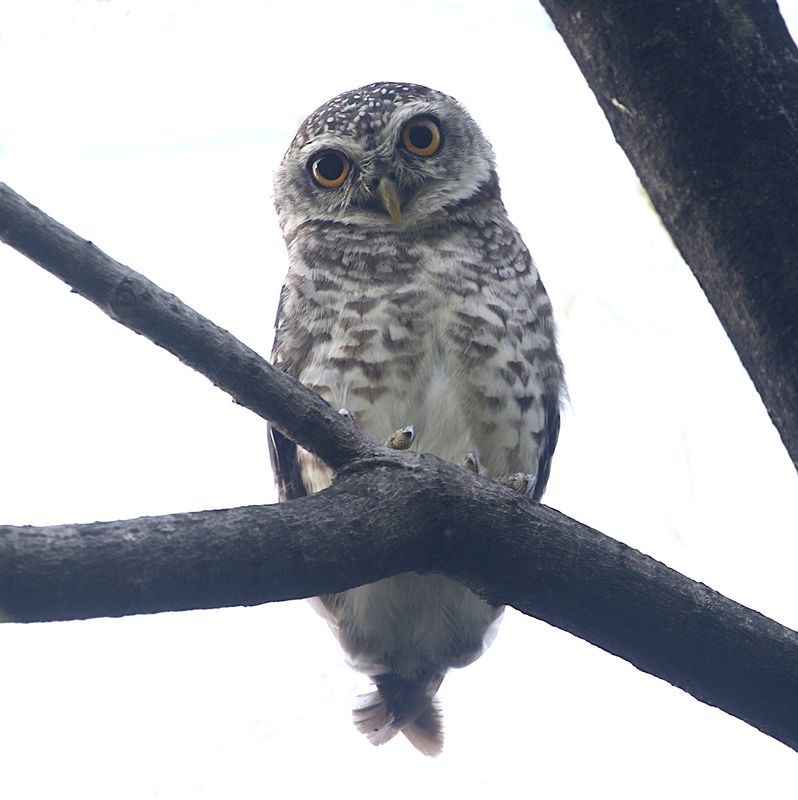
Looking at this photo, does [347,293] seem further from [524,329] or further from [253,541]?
[253,541]

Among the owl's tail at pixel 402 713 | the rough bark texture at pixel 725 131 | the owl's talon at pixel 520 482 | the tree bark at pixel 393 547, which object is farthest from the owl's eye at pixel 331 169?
the tree bark at pixel 393 547

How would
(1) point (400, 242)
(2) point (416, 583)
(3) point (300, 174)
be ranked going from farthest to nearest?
(3) point (300, 174), (1) point (400, 242), (2) point (416, 583)

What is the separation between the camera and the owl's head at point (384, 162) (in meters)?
3.16

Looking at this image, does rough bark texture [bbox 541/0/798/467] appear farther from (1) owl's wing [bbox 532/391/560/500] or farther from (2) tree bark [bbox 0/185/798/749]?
(1) owl's wing [bbox 532/391/560/500]

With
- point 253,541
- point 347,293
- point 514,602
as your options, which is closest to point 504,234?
point 347,293

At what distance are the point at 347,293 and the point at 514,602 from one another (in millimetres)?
1203

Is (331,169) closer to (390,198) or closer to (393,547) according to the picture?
(390,198)

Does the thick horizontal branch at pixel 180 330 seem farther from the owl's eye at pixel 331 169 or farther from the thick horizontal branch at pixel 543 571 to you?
the owl's eye at pixel 331 169

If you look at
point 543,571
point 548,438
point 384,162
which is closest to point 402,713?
point 548,438

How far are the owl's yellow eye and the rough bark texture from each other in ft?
4.08

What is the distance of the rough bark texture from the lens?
6.43ft

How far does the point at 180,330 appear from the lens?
68.0 inches

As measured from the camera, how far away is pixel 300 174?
11.3ft

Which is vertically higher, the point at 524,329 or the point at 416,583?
the point at 524,329
